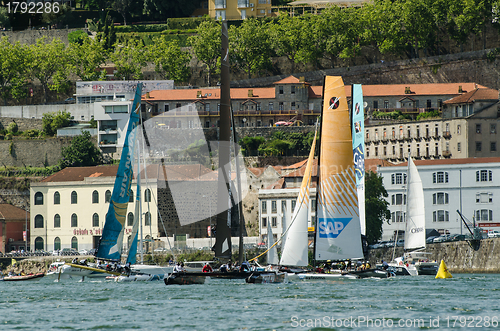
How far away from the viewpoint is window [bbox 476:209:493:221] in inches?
3290

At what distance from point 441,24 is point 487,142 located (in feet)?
102

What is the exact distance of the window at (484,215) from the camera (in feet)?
274

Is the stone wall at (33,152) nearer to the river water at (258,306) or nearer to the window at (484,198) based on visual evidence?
the window at (484,198)

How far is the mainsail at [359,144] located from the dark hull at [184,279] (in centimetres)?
990

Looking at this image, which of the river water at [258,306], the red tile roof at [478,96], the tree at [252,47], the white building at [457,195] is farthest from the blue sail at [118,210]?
the tree at [252,47]

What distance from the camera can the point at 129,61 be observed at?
129250 millimetres

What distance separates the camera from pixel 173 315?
Result: 39.7 metres

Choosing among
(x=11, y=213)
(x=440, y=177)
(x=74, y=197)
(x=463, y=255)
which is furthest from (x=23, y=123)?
(x=463, y=255)

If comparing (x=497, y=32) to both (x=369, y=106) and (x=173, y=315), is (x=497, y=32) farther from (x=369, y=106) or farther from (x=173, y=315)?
(x=173, y=315)

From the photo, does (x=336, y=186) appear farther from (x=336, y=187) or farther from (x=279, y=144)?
(x=279, y=144)

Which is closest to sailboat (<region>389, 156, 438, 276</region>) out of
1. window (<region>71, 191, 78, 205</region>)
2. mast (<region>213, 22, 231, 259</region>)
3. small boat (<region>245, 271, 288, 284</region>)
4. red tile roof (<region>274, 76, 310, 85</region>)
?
small boat (<region>245, 271, 288, 284</region>)

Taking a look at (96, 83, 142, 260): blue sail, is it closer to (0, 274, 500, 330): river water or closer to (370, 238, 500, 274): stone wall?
(0, 274, 500, 330): river water

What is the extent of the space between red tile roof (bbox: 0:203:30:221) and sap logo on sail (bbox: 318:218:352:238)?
186 ft

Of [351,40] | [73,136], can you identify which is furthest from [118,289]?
[351,40]
